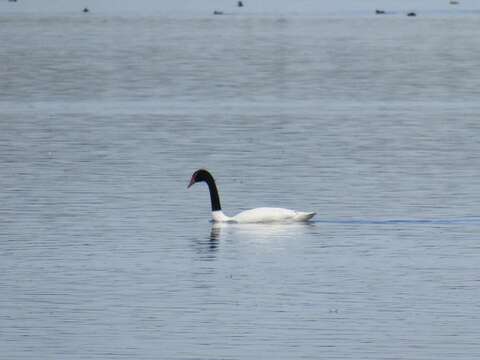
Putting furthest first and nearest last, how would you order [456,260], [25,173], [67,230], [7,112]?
[7,112], [25,173], [67,230], [456,260]

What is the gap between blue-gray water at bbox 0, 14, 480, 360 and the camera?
18.2m

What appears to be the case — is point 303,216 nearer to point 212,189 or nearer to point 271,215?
point 271,215

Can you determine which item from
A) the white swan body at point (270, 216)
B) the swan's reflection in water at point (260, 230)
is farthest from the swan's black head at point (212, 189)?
the white swan body at point (270, 216)

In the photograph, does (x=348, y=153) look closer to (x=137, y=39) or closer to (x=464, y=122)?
(x=464, y=122)

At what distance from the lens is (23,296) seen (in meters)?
20.3

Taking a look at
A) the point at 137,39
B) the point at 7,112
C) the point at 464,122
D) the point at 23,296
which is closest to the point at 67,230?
the point at 23,296

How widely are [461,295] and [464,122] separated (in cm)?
2876

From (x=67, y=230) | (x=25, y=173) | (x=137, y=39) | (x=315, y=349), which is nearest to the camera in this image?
(x=315, y=349)

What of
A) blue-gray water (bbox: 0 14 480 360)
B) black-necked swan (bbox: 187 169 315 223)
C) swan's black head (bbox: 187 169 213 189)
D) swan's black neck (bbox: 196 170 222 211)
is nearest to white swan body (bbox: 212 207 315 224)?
black-necked swan (bbox: 187 169 315 223)

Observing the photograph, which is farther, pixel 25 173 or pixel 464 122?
pixel 464 122

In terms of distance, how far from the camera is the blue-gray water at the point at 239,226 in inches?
717

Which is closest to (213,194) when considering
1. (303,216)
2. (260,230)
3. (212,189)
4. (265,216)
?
(212,189)

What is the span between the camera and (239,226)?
2661 centimetres

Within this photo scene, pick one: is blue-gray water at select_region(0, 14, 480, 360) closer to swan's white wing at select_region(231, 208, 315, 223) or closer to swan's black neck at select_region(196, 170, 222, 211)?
swan's white wing at select_region(231, 208, 315, 223)
